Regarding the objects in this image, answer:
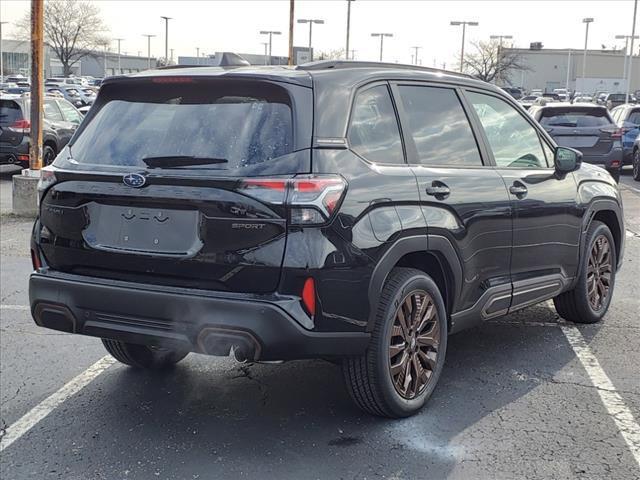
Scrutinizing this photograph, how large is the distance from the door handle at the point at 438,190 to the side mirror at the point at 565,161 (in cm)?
138

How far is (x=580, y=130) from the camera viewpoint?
14.7m

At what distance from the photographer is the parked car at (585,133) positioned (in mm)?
14641

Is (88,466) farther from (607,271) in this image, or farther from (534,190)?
(607,271)

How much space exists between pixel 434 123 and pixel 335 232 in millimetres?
1242

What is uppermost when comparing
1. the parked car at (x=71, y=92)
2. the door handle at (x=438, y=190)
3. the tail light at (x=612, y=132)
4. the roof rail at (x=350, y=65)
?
the parked car at (x=71, y=92)

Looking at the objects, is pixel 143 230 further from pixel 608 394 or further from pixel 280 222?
pixel 608 394

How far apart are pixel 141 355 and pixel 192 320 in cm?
147

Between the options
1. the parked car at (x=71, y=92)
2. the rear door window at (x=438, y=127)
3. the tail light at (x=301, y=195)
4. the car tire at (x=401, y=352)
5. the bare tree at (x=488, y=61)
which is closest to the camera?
the tail light at (x=301, y=195)

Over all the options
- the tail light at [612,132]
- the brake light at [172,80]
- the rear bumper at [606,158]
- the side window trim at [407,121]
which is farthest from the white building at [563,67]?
the brake light at [172,80]

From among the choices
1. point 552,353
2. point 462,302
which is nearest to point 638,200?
point 552,353

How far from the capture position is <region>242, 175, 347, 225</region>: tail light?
341cm

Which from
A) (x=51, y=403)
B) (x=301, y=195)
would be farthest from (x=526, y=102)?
(x=301, y=195)

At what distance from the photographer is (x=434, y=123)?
14.4 feet

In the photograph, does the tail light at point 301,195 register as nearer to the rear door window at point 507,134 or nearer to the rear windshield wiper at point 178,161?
the rear windshield wiper at point 178,161
